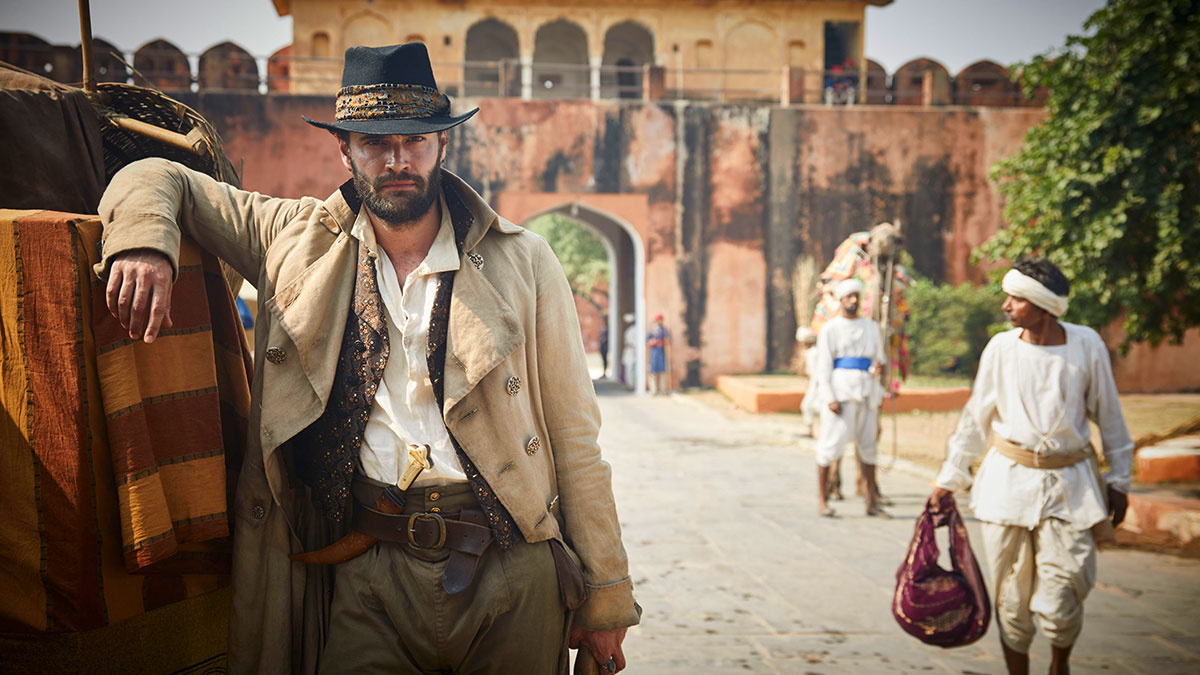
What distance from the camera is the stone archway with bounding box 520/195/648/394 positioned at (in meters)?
19.2

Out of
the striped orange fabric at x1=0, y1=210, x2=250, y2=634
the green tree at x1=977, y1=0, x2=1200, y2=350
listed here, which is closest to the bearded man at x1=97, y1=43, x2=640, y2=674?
the striped orange fabric at x1=0, y1=210, x2=250, y2=634

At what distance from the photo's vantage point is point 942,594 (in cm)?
371

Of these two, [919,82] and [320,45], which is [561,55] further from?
[919,82]

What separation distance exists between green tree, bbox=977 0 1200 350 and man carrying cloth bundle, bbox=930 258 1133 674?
4.42m

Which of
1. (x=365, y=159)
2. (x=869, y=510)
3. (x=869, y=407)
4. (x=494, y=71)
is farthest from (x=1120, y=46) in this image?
(x=494, y=71)

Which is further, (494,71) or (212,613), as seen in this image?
(494,71)

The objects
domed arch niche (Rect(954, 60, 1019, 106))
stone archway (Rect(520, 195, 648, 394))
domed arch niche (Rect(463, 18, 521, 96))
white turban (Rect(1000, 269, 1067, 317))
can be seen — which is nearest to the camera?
white turban (Rect(1000, 269, 1067, 317))

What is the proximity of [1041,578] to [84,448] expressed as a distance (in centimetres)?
349

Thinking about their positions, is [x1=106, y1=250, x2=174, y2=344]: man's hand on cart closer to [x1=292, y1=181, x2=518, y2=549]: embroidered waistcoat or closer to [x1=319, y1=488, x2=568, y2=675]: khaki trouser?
[x1=292, y1=181, x2=518, y2=549]: embroidered waistcoat

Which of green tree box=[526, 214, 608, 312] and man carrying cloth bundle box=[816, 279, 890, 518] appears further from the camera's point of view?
green tree box=[526, 214, 608, 312]

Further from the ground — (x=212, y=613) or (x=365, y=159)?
(x=365, y=159)

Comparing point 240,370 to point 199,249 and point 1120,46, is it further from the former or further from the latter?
point 1120,46

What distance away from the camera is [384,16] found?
23.6 metres

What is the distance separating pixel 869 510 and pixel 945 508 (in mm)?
3514
